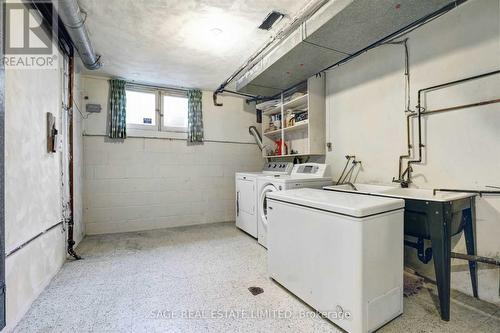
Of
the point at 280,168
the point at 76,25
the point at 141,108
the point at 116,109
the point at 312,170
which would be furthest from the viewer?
the point at 141,108

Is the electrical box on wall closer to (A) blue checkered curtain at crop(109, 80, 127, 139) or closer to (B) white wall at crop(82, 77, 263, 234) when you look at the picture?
(A) blue checkered curtain at crop(109, 80, 127, 139)

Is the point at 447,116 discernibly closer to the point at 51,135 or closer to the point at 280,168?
the point at 280,168

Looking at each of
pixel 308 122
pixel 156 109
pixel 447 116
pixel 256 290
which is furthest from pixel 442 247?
pixel 156 109

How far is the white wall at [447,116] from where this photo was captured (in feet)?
5.70

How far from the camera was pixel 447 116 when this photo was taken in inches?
77.9

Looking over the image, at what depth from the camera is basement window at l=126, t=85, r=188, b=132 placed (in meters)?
3.85

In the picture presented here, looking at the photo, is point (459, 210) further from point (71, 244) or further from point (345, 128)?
point (71, 244)

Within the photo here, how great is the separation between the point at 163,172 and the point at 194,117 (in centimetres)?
111

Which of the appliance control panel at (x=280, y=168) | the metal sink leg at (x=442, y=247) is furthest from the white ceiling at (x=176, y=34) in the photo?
the metal sink leg at (x=442, y=247)

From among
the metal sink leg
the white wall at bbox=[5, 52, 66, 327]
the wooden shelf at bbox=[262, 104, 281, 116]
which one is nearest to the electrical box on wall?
the white wall at bbox=[5, 52, 66, 327]

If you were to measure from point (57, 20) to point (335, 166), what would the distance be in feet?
10.9

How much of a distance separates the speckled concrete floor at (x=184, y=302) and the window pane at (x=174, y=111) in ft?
7.43

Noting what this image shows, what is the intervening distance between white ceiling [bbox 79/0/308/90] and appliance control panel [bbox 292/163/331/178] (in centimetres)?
164

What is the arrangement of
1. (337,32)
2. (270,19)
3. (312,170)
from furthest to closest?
(312,170) < (270,19) < (337,32)
